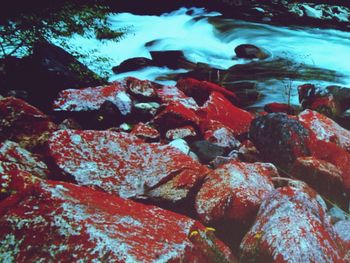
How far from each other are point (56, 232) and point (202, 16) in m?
12.3

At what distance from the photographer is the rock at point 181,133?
17.3 feet

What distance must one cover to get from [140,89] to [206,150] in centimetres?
207

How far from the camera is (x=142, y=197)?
3.39 m

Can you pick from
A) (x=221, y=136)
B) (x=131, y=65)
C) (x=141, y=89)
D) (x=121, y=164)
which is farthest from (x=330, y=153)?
(x=131, y=65)

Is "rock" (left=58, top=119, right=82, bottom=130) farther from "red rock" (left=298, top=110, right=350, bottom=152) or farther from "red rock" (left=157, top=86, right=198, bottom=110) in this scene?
"red rock" (left=298, top=110, right=350, bottom=152)

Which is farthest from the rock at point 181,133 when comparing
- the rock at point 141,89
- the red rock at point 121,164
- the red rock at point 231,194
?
the red rock at point 231,194

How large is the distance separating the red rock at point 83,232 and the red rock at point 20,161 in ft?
1.94

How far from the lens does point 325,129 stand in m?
5.06

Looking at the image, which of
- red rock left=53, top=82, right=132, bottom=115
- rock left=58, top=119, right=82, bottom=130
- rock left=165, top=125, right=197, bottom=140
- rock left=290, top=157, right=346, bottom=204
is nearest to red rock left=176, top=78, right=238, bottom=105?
red rock left=53, top=82, right=132, bottom=115

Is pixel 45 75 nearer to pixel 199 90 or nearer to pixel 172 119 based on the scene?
pixel 172 119

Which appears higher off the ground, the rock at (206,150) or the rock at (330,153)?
the rock at (206,150)

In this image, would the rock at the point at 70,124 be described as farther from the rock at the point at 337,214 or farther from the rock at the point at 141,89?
the rock at the point at 337,214

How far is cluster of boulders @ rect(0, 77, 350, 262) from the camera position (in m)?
2.40

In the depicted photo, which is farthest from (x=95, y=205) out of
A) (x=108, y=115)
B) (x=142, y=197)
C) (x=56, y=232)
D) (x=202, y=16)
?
(x=202, y=16)
